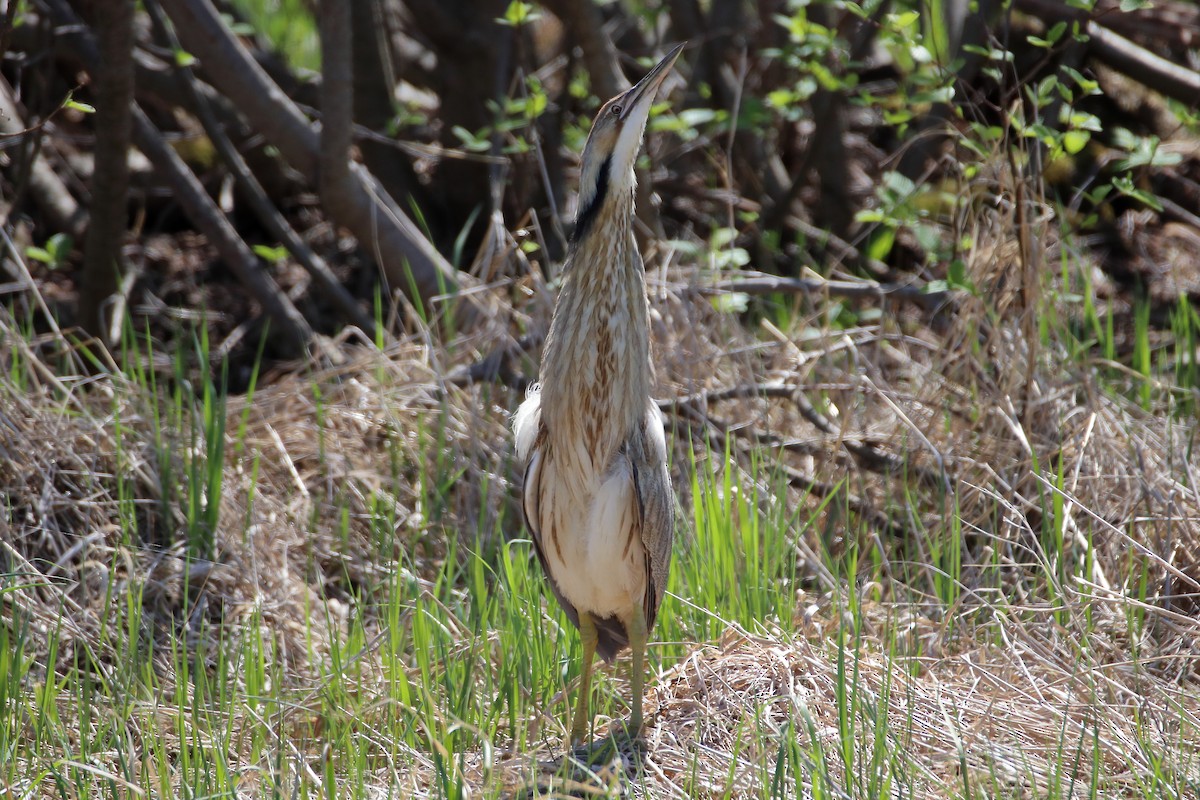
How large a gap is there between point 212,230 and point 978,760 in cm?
394

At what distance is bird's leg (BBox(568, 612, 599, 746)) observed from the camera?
2914mm

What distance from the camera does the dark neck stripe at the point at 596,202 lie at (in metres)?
2.76

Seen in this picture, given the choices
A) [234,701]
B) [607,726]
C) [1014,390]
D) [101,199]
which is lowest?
[607,726]

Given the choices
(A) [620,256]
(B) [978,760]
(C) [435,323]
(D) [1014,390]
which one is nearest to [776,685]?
(B) [978,760]

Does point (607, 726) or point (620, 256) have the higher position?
point (620, 256)

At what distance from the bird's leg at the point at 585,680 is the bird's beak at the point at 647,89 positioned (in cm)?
123

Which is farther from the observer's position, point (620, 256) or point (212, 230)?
point (212, 230)

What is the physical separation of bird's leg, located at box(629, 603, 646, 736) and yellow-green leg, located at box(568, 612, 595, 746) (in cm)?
10

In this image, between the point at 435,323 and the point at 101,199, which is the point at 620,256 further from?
the point at 101,199

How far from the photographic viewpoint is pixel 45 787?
2678 millimetres

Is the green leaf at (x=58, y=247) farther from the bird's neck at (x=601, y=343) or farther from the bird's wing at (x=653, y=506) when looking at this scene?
the bird's wing at (x=653, y=506)

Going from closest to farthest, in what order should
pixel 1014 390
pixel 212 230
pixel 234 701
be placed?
pixel 234 701
pixel 1014 390
pixel 212 230

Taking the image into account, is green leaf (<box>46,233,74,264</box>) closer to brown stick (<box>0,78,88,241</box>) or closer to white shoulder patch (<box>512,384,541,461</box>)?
brown stick (<box>0,78,88,241</box>)

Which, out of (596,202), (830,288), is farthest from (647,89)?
(830,288)
